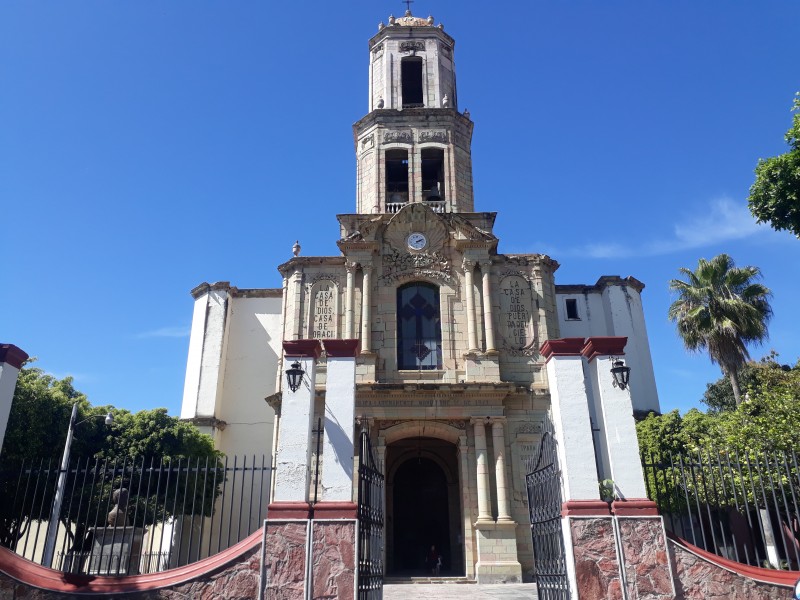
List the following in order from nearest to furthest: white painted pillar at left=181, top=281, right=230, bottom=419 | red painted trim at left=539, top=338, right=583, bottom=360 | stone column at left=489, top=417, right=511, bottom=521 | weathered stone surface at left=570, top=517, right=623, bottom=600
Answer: weathered stone surface at left=570, top=517, right=623, bottom=600 < red painted trim at left=539, top=338, right=583, bottom=360 < stone column at left=489, top=417, right=511, bottom=521 < white painted pillar at left=181, top=281, right=230, bottom=419

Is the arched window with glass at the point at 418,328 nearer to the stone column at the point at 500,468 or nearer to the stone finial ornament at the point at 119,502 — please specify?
the stone column at the point at 500,468

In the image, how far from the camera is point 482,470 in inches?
719

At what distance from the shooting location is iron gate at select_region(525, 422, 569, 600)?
8953 mm

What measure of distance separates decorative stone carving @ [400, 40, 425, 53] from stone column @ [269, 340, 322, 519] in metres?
20.3

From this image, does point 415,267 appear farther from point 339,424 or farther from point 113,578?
point 113,578

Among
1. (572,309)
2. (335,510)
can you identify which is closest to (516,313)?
(572,309)

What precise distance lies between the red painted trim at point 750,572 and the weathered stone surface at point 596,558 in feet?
3.24

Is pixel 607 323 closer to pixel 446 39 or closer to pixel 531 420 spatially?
pixel 531 420

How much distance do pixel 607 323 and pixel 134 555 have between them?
67.7 ft

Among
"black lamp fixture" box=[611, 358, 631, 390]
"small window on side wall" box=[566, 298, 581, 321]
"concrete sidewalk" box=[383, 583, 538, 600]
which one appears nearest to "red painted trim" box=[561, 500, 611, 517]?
"black lamp fixture" box=[611, 358, 631, 390]

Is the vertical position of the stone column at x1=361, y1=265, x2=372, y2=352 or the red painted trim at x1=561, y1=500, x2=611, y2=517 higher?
the stone column at x1=361, y1=265, x2=372, y2=352

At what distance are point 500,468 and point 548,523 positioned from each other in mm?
8961

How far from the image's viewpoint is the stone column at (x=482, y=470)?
699 inches

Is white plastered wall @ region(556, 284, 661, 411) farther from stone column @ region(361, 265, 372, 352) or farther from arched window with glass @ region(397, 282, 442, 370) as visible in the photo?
stone column @ region(361, 265, 372, 352)
